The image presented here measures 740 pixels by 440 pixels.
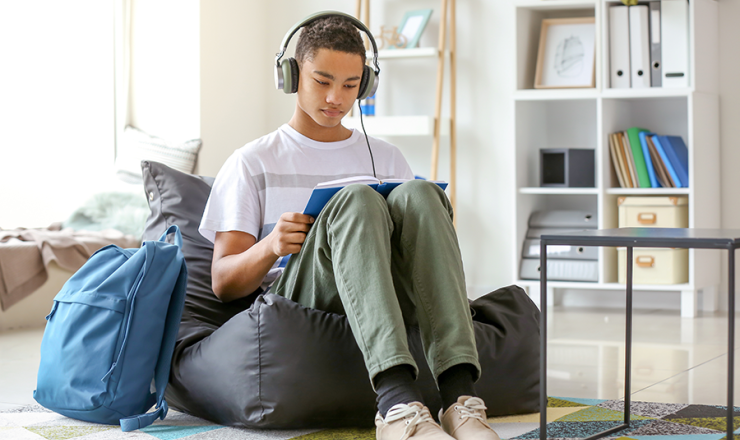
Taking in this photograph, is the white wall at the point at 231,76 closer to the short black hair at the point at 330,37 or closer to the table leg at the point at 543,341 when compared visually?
the short black hair at the point at 330,37

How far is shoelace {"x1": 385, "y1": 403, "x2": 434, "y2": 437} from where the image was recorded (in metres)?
1.22

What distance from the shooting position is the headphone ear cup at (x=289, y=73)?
5.71ft

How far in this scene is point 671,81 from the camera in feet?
10.9

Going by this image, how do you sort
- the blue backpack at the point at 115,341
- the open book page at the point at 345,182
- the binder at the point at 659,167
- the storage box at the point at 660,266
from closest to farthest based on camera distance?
the open book page at the point at 345,182 → the blue backpack at the point at 115,341 → the storage box at the point at 660,266 → the binder at the point at 659,167

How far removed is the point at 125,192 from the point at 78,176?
461 mm

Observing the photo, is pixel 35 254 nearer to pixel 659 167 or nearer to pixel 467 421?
pixel 467 421

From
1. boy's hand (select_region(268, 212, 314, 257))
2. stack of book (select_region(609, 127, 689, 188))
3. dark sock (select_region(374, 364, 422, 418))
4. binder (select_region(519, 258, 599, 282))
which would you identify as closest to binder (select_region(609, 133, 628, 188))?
stack of book (select_region(609, 127, 689, 188))

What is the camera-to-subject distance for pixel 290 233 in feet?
4.81

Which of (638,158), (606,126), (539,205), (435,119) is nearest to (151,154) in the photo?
(435,119)

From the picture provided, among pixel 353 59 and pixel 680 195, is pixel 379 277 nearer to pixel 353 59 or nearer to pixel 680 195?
pixel 353 59

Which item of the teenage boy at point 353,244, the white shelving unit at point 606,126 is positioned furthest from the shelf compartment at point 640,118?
the teenage boy at point 353,244

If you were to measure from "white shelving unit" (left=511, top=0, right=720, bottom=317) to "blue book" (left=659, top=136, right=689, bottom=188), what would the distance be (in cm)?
6

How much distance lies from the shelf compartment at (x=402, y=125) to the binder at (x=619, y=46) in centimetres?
83

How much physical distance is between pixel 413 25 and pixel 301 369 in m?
2.79
